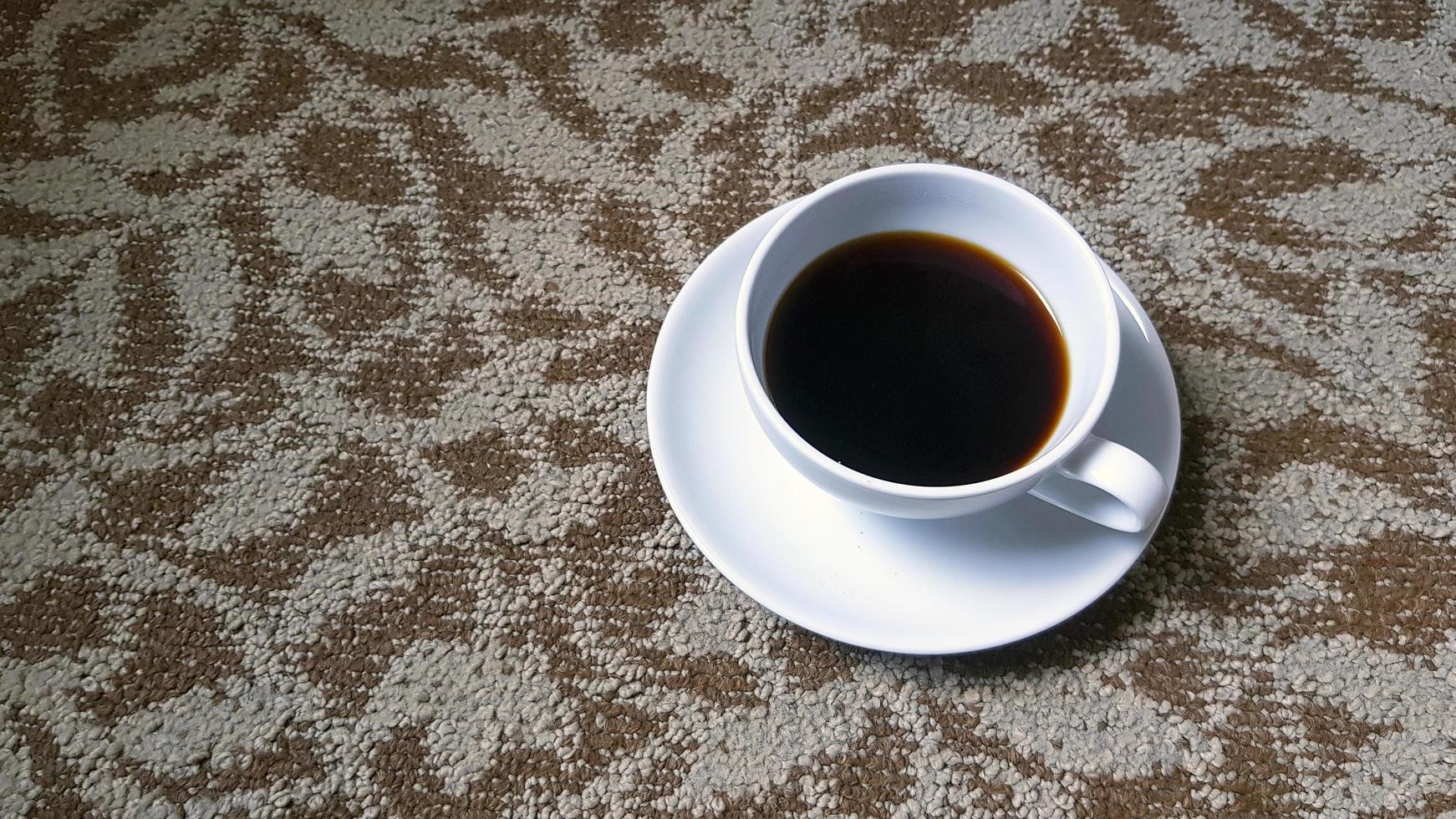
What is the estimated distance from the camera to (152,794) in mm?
513

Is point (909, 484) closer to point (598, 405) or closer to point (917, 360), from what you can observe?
point (917, 360)

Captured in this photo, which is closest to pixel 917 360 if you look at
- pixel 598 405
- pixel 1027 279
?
pixel 1027 279


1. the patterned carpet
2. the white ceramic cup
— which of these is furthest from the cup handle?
the patterned carpet

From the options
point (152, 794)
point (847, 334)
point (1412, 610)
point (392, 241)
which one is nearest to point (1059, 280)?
point (847, 334)

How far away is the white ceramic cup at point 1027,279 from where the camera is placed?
401mm

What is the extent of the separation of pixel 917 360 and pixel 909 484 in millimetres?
64

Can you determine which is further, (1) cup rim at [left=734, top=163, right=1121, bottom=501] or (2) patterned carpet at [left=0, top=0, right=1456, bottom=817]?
(2) patterned carpet at [left=0, top=0, right=1456, bottom=817]

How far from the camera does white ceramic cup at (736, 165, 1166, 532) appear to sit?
1.32 ft

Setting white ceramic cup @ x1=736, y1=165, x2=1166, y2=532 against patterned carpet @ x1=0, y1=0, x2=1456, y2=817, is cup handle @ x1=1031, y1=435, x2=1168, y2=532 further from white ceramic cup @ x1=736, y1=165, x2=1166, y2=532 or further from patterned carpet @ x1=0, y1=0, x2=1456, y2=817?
patterned carpet @ x1=0, y1=0, x2=1456, y2=817

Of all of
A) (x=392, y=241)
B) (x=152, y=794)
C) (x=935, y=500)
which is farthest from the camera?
(x=392, y=241)

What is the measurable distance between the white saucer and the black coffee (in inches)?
1.5

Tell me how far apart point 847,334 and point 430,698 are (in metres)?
0.28

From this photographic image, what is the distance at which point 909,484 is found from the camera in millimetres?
439

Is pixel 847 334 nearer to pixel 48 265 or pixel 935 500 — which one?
pixel 935 500
